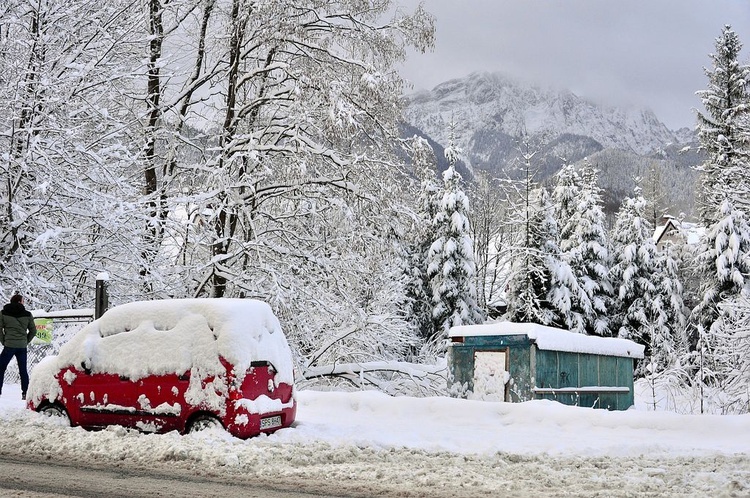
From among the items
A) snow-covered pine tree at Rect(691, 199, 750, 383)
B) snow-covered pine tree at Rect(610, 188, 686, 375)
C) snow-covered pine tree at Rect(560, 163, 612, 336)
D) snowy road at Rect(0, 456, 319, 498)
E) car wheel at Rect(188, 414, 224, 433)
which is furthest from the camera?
snow-covered pine tree at Rect(560, 163, 612, 336)

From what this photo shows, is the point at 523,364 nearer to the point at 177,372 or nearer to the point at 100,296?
the point at 177,372

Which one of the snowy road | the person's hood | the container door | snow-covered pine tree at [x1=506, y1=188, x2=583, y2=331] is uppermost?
snow-covered pine tree at [x1=506, y1=188, x2=583, y2=331]

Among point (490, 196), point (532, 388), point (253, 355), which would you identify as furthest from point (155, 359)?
point (490, 196)

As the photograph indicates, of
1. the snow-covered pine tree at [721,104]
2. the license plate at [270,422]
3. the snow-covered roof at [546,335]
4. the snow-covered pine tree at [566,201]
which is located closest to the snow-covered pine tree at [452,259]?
the snow-covered pine tree at [566,201]

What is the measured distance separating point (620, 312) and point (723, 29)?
17056 mm

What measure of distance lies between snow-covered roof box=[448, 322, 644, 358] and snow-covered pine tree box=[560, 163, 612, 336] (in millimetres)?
28412

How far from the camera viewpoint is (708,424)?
10156 millimetres

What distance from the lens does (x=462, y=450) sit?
900cm

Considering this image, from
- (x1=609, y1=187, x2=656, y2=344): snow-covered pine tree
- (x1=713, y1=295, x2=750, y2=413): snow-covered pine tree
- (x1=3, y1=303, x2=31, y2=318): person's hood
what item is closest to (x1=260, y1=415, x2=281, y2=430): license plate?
(x1=3, y1=303, x2=31, y2=318): person's hood

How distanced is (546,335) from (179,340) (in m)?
6.89

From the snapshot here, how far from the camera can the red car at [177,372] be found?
910cm

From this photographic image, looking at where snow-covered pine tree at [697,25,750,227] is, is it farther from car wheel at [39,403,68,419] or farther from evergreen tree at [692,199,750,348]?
car wheel at [39,403,68,419]

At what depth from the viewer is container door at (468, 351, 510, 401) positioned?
1354 centimetres

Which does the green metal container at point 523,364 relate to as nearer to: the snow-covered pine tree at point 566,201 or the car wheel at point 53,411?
the car wheel at point 53,411
